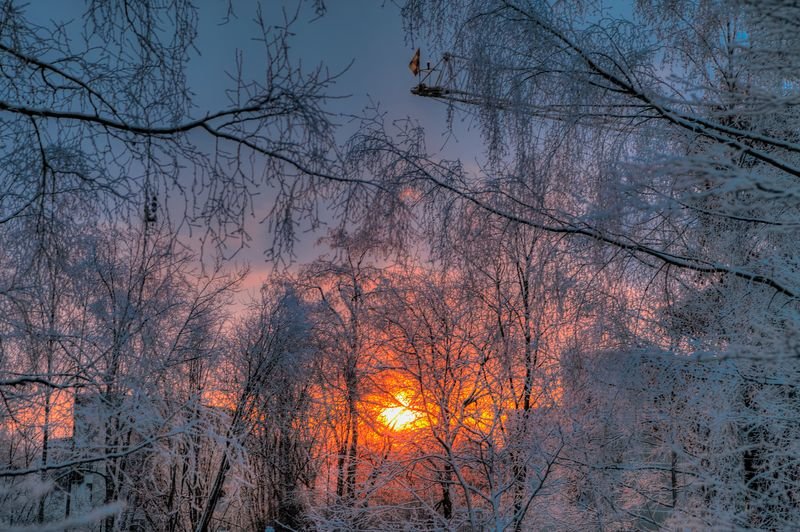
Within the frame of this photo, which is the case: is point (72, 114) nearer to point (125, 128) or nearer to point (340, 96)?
point (125, 128)

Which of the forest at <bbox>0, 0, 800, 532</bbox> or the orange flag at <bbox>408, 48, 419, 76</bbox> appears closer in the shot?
the forest at <bbox>0, 0, 800, 532</bbox>

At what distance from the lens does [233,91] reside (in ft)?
9.14

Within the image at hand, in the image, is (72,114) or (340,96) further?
(72,114)

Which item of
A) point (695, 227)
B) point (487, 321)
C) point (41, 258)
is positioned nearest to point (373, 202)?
point (41, 258)

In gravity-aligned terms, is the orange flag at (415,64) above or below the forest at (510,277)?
above

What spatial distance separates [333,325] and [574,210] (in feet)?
29.0

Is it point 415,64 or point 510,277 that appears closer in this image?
point 415,64

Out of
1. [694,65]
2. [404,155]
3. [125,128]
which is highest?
[694,65]

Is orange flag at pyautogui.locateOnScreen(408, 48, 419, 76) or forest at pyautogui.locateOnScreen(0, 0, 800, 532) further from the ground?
orange flag at pyautogui.locateOnScreen(408, 48, 419, 76)

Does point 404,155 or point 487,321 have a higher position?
point 404,155

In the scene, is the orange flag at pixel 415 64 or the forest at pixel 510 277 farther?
the orange flag at pixel 415 64

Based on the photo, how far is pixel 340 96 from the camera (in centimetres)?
274

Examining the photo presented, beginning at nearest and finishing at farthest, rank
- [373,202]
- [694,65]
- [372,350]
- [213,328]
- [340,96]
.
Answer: [340,96]
[373,202]
[694,65]
[372,350]
[213,328]

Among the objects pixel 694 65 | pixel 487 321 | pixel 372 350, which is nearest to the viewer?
pixel 694 65
